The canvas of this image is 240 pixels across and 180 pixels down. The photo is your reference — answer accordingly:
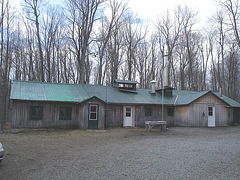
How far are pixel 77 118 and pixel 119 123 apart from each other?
386 centimetres

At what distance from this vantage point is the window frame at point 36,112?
1657 cm

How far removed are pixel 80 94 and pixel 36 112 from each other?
13.5 feet

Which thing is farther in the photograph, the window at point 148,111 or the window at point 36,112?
the window at point 148,111

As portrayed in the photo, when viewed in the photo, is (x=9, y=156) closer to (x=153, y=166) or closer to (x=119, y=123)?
(x=153, y=166)

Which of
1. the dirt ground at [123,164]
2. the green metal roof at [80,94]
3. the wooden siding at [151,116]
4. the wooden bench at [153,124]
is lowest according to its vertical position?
the dirt ground at [123,164]

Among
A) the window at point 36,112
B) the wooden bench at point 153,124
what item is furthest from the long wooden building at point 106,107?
the wooden bench at point 153,124

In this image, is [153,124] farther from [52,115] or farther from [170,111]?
[52,115]

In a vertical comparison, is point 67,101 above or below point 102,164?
above

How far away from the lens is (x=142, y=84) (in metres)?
35.9

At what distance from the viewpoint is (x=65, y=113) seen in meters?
17.8

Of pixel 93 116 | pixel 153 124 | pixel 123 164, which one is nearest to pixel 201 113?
pixel 153 124

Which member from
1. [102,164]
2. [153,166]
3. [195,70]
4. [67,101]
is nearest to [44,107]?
[67,101]

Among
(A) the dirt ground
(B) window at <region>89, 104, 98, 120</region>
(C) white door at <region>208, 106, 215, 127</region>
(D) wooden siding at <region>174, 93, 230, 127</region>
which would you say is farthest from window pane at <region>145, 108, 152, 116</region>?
(A) the dirt ground

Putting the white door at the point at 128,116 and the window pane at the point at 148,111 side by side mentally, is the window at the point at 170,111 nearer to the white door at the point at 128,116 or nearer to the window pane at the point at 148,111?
the window pane at the point at 148,111
